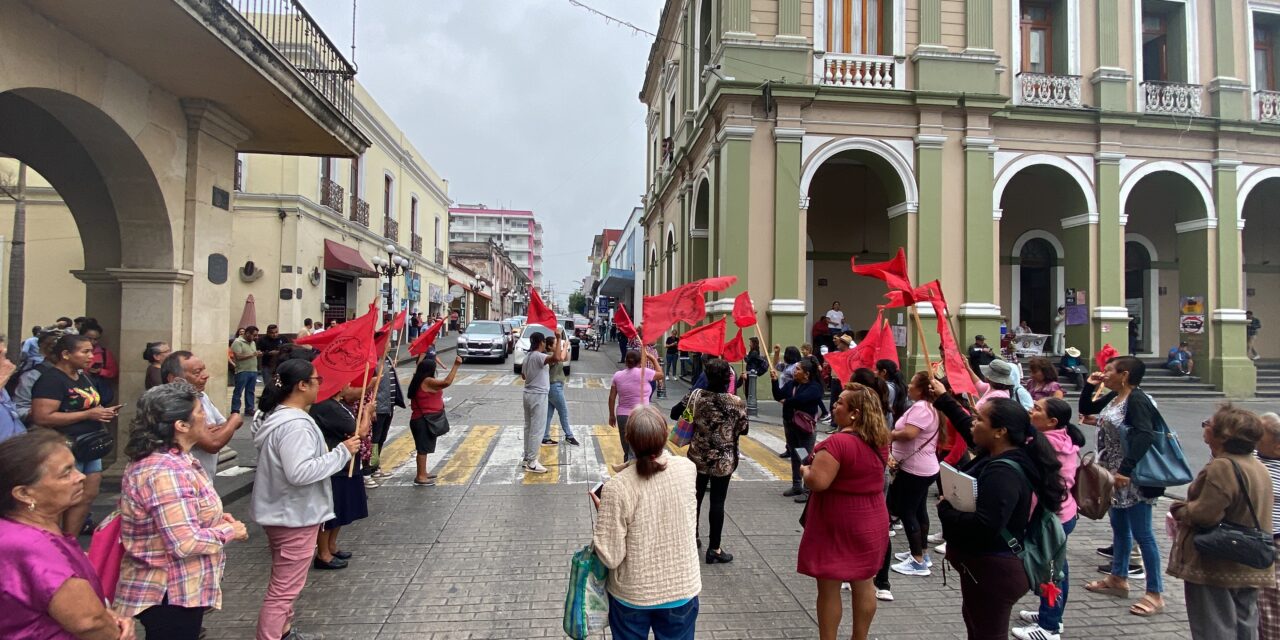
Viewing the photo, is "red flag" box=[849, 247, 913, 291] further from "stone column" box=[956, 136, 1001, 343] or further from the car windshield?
the car windshield

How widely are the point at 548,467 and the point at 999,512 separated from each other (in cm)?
605

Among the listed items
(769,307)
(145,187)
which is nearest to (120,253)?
(145,187)

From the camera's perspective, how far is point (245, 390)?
11.5 m

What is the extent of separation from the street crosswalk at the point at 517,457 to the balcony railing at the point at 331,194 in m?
13.8

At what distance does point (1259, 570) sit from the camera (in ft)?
10.3

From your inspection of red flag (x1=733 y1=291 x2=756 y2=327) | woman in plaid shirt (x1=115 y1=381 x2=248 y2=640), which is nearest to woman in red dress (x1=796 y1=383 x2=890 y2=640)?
woman in plaid shirt (x1=115 y1=381 x2=248 y2=640)

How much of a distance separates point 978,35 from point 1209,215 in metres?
8.03

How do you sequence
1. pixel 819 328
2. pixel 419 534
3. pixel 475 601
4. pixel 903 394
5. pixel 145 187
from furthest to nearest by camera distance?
pixel 819 328
pixel 145 187
pixel 903 394
pixel 419 534
pixel 475 601

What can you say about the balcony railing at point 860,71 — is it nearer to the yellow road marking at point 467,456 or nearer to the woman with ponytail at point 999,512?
the yellow road marking at point 467,456

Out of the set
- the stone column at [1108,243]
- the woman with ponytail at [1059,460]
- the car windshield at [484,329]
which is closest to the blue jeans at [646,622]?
the woman with ponytail at [1059,460]

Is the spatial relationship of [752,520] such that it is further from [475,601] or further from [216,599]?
[216,599]

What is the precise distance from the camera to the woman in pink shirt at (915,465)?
15.6 ft

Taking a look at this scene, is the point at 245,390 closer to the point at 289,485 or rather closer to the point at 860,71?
the point at 289,485

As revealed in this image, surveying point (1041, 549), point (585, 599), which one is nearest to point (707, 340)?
point (1041, 549)
